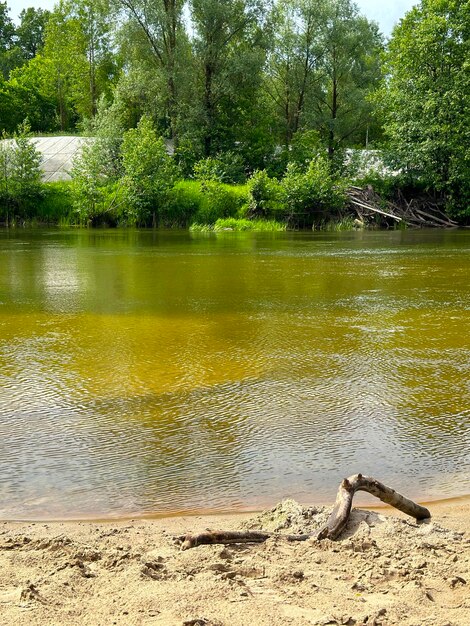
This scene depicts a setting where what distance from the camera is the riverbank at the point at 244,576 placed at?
2.46 m

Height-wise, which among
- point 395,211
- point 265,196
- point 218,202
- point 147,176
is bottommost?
point 395,211

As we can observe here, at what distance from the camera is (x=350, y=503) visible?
11.1 ft

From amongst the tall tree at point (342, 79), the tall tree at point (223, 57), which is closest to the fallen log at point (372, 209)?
the tall tree at point (342, 79)

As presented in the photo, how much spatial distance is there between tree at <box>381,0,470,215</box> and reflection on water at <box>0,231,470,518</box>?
84.1 ft

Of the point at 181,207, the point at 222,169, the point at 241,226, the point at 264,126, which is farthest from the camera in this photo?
the point at 264,126

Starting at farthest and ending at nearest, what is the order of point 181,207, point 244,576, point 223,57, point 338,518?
1. point 223,57
2. point 181,207
3. point 338,518
4. point 244,576

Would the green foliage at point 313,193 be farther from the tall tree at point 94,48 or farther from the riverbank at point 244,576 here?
the riverbank at point 244,576

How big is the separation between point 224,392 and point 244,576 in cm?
349

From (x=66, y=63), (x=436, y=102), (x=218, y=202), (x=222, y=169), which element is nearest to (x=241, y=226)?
(x=218, y=202)

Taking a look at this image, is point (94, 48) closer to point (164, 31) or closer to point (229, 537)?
point (164, 31)

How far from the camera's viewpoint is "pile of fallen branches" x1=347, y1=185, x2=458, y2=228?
3691 cm

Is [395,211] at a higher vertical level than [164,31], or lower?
lower

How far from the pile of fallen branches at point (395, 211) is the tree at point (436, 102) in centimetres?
102

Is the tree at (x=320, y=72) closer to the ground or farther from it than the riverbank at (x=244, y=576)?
farther from it
